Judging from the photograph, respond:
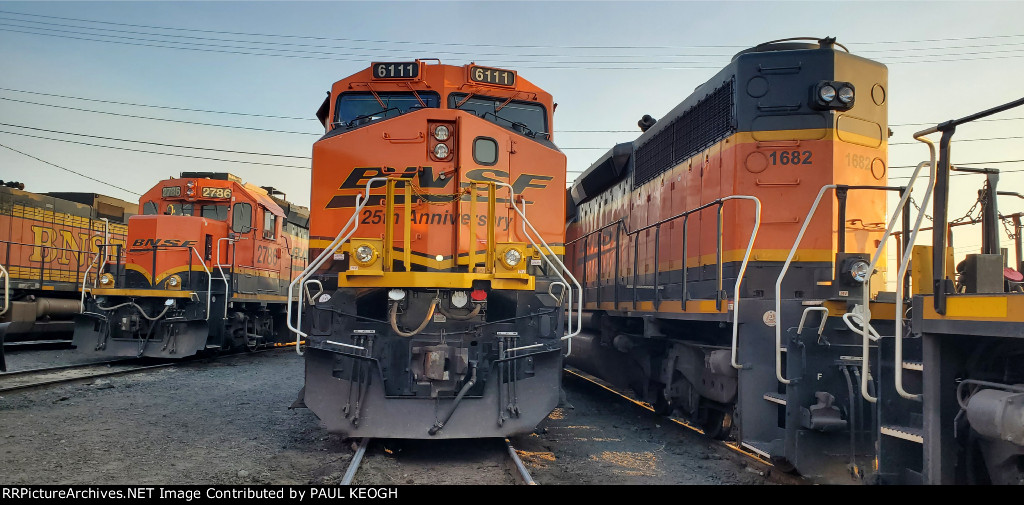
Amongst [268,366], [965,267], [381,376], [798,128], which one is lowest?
[268,366]

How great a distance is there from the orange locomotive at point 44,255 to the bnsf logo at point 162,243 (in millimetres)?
668

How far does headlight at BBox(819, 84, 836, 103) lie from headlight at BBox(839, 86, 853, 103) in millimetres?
63

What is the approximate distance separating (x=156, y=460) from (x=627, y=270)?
5.93 meters

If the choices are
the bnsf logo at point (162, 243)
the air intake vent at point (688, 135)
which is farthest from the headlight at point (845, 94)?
the bnsf logo at point (162, 243)

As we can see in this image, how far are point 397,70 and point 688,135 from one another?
3256 mm

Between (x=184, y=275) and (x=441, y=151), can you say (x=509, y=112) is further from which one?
(x=184, y=275)

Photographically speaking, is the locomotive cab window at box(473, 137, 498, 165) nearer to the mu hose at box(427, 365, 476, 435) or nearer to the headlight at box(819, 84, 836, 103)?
the mu hose at box(427, 365, 476, 435)

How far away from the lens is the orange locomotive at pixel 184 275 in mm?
12062

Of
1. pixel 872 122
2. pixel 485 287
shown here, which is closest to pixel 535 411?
pixel 485 287

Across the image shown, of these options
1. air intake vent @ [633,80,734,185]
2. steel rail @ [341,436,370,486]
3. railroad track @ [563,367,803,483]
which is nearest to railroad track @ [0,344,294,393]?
steel rail @ [341,436,370,486]

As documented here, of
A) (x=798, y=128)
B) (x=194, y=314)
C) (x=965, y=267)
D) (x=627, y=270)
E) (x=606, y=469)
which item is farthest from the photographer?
(x=194, y=314)

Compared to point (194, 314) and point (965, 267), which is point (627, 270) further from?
point (194, 314)

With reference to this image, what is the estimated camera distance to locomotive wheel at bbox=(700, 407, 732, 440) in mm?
6480

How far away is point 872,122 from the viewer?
21.4ft
